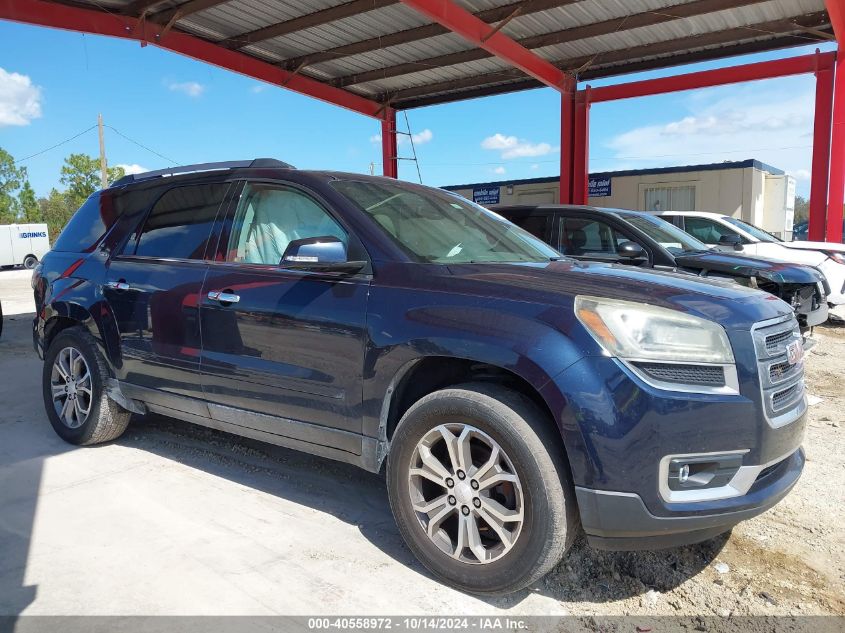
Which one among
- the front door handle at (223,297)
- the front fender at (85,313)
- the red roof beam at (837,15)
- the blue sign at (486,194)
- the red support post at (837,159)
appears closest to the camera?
the front door handle at (223,297)

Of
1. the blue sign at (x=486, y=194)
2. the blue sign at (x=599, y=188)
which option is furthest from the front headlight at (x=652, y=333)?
the blue sign at (x=486, y=194)

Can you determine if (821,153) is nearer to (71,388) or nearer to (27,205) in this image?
(71,388)

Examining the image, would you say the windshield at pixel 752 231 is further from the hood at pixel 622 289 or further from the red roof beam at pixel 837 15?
the hood at pixel 622 289

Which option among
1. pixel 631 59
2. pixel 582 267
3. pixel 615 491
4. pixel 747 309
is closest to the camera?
pixel 615 491

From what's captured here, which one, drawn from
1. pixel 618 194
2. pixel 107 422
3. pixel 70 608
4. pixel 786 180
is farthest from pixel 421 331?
pixel 786 180

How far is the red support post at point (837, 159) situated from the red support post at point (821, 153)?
5.2 inches

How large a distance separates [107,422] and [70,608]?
6.54 feet

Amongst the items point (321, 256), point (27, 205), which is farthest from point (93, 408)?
point (27, 205)

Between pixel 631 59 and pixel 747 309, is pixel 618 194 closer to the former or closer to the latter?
pixel 631 59

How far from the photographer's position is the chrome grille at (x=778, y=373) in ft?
8.06

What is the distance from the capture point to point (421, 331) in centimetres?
276

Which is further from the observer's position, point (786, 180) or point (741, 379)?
point (786, 180)

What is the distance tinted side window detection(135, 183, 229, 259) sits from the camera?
387cm

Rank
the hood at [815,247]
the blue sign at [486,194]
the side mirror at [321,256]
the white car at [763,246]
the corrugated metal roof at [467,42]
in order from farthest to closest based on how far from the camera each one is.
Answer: the blue sign at [486,194], the corrugated metal roof at [467,42], the hood at [815,247], the white car at [763,246], the side mirror at [321,256]
